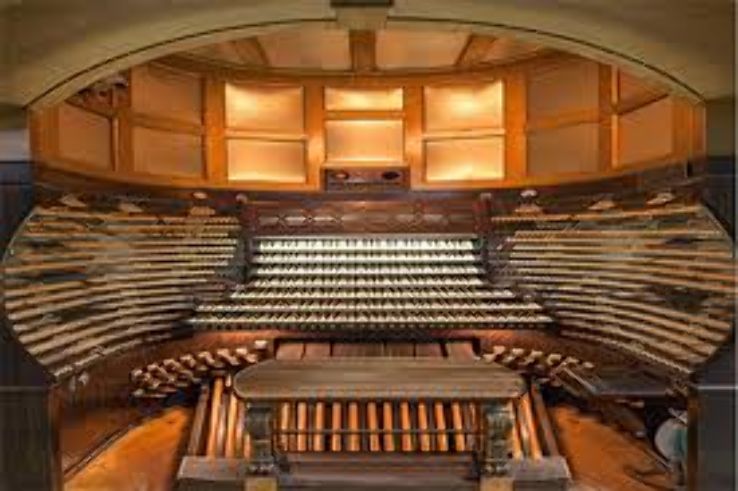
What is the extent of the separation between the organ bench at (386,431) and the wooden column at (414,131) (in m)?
2.08

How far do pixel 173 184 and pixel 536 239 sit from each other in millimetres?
2942

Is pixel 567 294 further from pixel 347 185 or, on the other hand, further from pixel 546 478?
pixel 347 185

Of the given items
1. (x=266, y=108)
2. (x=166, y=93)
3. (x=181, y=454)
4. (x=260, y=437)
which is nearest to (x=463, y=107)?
(x=266, y=108)

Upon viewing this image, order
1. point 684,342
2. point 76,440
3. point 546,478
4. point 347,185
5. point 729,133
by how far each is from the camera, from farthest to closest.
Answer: point 347,185
point 76,440
point 546,478
point 684,342
point 729,133

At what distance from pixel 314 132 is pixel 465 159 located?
1.36 metres

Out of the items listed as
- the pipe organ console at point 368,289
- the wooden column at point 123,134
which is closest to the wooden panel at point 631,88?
the pipe organ console at point 368,289

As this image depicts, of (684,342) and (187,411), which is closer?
(684,342)

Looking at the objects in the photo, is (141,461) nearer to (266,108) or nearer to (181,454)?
(181,454)

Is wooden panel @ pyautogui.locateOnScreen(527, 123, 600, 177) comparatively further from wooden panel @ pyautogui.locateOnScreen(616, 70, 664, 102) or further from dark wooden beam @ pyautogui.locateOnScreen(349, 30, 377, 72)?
dark wooden beam @ pyautogui.locateOnScreen(349, 30, 377, 72)

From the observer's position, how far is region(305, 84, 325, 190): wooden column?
504cm

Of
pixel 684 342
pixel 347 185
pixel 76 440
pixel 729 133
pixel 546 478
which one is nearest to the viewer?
pixel 729 133

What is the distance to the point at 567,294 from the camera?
417cm

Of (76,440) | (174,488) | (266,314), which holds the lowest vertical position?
(174,488)

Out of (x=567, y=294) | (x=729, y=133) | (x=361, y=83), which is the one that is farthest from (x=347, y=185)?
(x=729, y=133)
